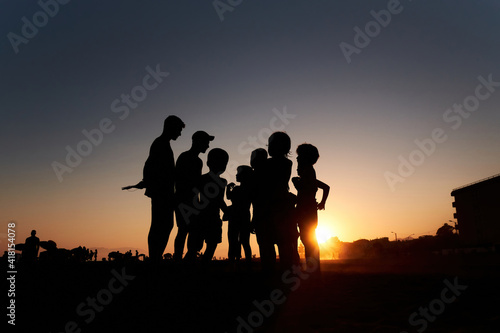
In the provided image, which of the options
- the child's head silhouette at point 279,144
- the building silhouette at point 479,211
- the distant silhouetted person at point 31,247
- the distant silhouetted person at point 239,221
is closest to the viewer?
the child's head silhouette at point 279,144

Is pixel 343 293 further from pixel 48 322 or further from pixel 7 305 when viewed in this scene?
pixel 7 305

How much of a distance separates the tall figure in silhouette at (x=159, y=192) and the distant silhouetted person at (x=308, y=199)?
6.32ft

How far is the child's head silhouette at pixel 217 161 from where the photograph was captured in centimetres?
490

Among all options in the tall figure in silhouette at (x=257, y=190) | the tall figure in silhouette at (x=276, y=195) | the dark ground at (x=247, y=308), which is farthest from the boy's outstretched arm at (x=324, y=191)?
the tall figure in silhouette at (x=257, y=190)

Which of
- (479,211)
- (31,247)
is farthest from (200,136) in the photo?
(479,211)

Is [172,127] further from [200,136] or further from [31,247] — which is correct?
[31,247]

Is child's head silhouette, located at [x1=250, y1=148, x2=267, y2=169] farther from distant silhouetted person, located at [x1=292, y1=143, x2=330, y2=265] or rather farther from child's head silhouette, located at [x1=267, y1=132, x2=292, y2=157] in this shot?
distant silhouetted person, located at [x1=292, y1=143, x2=330, y2=265]

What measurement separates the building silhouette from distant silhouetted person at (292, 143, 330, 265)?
36.4 metres

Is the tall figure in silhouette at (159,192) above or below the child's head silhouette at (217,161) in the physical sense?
below

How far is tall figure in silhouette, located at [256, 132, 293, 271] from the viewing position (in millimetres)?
3828

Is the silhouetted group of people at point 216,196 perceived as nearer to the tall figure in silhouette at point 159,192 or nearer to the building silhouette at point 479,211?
the tall figure in silhouette at point 159,192

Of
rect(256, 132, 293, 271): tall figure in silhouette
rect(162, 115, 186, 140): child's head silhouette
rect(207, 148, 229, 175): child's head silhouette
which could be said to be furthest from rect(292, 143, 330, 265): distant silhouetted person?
rect(162, 115, 186, 140): child's head silhouette

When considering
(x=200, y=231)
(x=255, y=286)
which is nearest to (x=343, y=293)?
(x=255, y=286)

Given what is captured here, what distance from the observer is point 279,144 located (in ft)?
13.0
